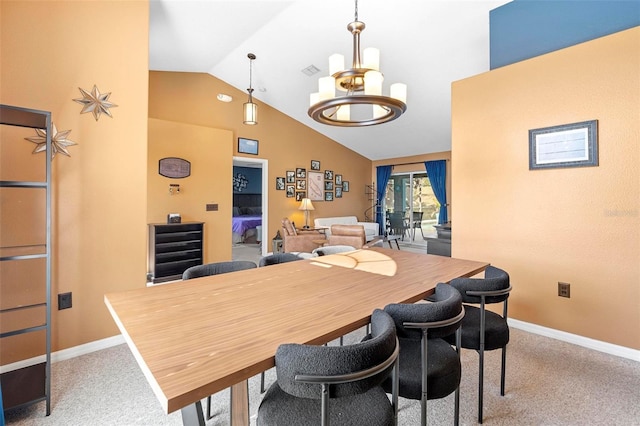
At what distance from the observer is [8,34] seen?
2078mm

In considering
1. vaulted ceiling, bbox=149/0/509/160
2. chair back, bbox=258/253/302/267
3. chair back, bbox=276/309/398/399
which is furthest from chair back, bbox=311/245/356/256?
vaulted ceiling, bbox=149/0/509/160

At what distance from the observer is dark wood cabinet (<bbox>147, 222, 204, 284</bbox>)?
444cm

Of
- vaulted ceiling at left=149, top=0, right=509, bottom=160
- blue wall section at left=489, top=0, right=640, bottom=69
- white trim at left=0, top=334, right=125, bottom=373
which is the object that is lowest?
white trim at left=0, top=334, right=125, bottom=373

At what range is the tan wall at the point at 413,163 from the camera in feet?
24.7

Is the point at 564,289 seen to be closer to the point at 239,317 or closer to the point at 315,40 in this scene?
the point at 239,317

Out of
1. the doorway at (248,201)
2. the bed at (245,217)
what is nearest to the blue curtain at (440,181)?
the doorway at (248,201)

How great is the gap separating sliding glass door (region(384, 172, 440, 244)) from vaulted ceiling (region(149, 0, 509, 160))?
2.50m

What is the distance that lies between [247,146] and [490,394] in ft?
18.9

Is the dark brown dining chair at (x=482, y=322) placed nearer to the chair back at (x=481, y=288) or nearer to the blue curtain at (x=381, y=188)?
the chair back at (x=481, y=288)

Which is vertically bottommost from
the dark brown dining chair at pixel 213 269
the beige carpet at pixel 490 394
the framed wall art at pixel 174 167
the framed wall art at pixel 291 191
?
the beige carpet at pixel 490 394

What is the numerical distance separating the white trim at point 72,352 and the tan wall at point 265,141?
9.18 feet

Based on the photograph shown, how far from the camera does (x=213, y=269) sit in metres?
1.99

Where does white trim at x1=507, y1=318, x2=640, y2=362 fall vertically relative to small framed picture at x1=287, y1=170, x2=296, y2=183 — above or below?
below

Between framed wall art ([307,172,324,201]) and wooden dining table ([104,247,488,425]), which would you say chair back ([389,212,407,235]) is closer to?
framed wall art ([307,172,324,201])
